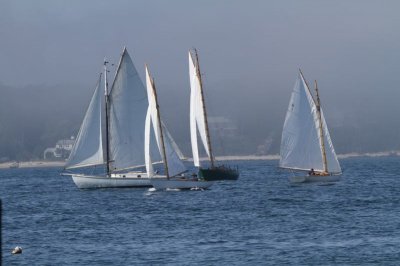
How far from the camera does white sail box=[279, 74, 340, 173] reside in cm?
11631

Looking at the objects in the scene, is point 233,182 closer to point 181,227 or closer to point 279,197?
point 279,197

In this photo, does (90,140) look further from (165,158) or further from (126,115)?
(165,158)

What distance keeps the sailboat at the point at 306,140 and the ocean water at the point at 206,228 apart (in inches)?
363

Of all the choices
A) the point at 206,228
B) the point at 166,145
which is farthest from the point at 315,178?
the point at 206,228

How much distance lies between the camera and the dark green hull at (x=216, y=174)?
126 metres

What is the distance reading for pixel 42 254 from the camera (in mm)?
54781

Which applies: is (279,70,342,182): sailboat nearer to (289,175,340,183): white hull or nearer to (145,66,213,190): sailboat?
(289,175,340,183): white hull

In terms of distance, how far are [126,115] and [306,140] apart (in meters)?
23.0

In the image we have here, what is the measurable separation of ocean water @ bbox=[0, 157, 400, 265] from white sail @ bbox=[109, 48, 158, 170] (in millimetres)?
6744

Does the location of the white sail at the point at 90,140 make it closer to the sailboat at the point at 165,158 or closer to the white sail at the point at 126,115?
the white sail at the point at 126,115

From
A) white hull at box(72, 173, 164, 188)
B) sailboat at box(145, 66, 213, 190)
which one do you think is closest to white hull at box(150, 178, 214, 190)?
sailboat at box(145, 66, 213, 190)

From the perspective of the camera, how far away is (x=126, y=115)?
114688 mm

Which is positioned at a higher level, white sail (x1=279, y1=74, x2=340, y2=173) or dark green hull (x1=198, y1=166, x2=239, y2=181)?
white sail (x1=279, y1=74, x2=340, y2=173)

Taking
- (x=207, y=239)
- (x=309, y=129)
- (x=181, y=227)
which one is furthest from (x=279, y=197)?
(x=207, y=239)
